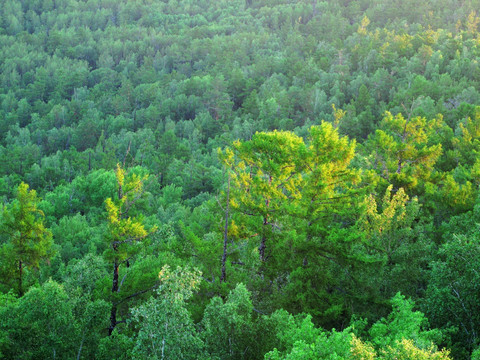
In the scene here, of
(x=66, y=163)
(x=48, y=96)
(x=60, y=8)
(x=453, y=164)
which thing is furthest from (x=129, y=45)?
(x=453, y=164)

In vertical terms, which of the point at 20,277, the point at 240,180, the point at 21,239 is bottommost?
the point at 20,277

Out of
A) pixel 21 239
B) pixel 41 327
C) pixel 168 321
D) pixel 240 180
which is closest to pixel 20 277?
pixel 21 239

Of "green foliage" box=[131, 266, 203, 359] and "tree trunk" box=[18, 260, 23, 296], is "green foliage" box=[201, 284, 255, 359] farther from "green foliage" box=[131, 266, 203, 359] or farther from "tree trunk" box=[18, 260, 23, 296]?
"tree trunk" box=[18, 260, 23, 296]

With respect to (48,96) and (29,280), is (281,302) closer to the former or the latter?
(29,280)

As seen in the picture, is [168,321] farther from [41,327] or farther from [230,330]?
[41,327]

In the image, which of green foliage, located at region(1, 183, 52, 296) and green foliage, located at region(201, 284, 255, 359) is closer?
green foliage, located at region(201, 284, 255, 359)

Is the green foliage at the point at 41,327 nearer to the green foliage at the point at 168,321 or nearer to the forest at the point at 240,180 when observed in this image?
the forest at the point at 240,180

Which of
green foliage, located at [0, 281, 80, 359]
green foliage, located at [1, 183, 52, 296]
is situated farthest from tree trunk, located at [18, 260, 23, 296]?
green foliage, located at [0, 281, 80, 359]

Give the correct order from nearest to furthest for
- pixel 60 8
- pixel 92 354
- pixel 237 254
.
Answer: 1. pixel 92 354
2. pixel 237 254
3. pixel 60 8
